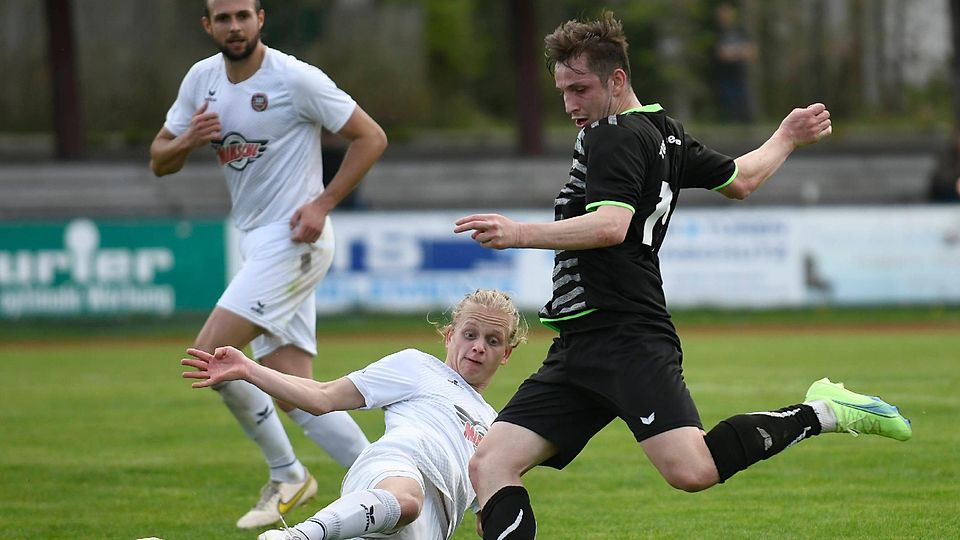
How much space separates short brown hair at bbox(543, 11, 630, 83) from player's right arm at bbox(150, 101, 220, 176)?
236 centimetres

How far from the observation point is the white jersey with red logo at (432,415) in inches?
219

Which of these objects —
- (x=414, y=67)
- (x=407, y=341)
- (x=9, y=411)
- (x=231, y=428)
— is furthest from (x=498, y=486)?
(x=414, y=67)

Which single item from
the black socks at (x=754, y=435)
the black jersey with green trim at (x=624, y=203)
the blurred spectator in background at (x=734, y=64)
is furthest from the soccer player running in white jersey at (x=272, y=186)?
the blurred spectator in background at (x=734, y=64)

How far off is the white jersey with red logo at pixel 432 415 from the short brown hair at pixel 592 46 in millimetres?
1407

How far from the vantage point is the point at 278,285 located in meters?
7.04

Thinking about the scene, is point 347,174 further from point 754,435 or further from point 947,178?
point 947,178

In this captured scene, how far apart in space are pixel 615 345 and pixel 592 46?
3.55ft

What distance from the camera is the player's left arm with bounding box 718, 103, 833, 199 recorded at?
5.75 metres

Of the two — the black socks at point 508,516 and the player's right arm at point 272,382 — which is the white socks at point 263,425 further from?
the black socks at point 508,516

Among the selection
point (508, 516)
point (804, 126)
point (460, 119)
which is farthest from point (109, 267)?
point (460, 119)

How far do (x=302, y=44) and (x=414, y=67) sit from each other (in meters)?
3.21

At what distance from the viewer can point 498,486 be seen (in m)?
5.31

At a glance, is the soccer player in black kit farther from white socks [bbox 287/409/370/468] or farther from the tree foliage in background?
the tree foliage in background

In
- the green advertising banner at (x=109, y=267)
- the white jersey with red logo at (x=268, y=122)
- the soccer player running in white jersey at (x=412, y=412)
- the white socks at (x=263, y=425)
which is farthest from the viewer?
the green advertising banner at (x=109, y=267)
